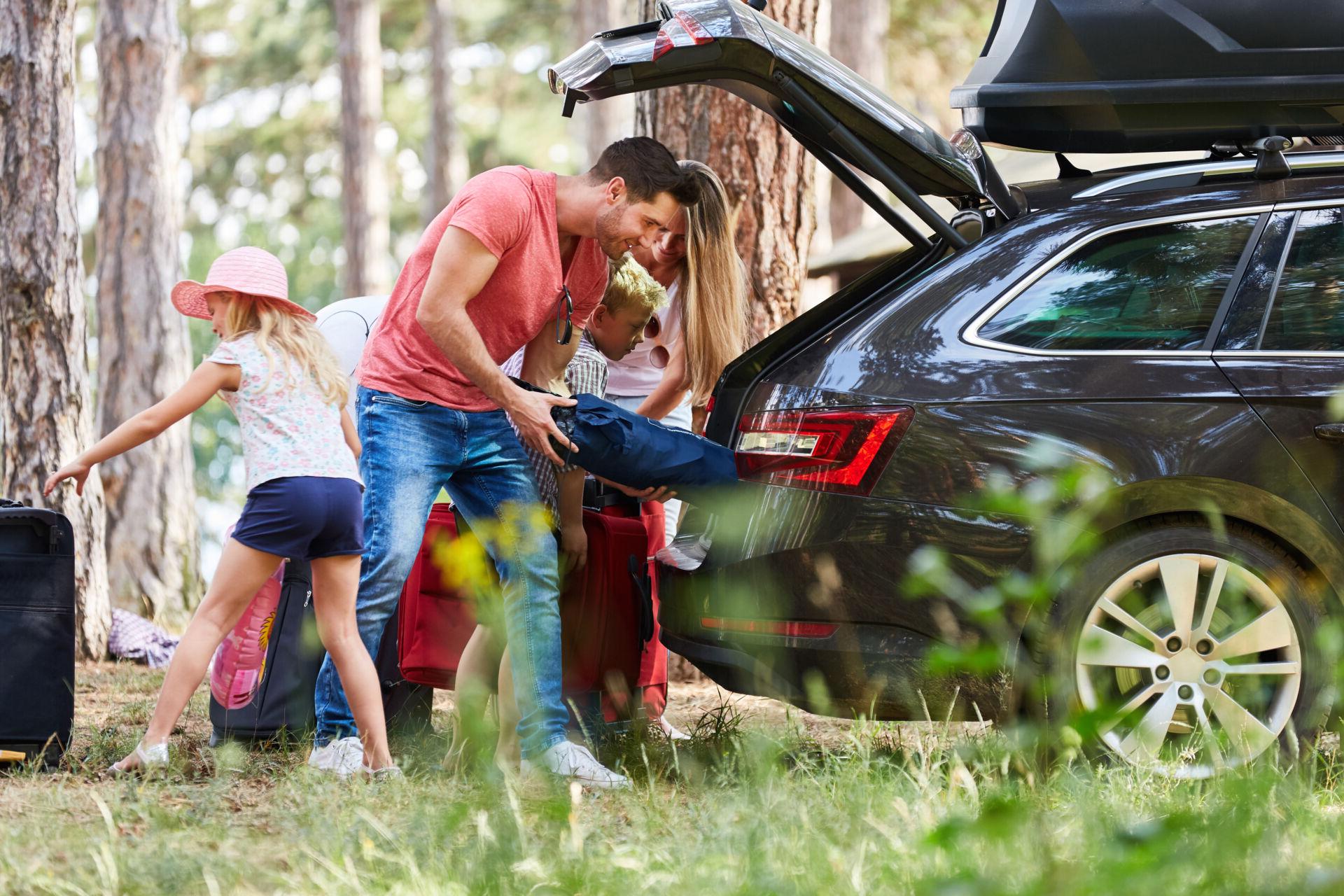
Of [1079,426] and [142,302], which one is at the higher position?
[142,302]

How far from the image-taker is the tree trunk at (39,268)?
6.72 m

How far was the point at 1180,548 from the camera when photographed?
12.2 ft

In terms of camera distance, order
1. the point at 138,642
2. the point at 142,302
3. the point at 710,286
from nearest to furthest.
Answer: the point at 710,286 < the point at 138,642 < the point at 142,302

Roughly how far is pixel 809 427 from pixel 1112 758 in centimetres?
113

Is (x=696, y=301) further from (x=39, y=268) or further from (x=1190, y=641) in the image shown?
(x=39, y=268)

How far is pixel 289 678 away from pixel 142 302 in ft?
16.8

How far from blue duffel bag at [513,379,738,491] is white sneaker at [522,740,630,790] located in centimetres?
76

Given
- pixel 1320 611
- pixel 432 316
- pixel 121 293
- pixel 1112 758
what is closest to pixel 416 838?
pixel 432 316

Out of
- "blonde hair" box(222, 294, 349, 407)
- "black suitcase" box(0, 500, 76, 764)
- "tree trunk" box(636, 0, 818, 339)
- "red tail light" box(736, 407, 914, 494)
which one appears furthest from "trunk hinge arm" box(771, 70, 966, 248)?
"black suitcase" box(0, 500, 76, 764)

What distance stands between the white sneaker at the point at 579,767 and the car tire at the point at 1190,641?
117cm

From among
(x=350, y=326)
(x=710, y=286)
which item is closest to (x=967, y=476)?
(x=710, y=286)

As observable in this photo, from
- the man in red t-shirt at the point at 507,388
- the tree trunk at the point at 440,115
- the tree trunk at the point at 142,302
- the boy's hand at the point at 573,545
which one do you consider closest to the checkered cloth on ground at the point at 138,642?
the tree trunk at the point at 142,302

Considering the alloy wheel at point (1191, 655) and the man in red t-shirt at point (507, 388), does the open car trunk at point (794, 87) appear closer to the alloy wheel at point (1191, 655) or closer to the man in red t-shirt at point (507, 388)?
the man in red t-shirt at point (507, 388)

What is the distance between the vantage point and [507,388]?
153 inches
